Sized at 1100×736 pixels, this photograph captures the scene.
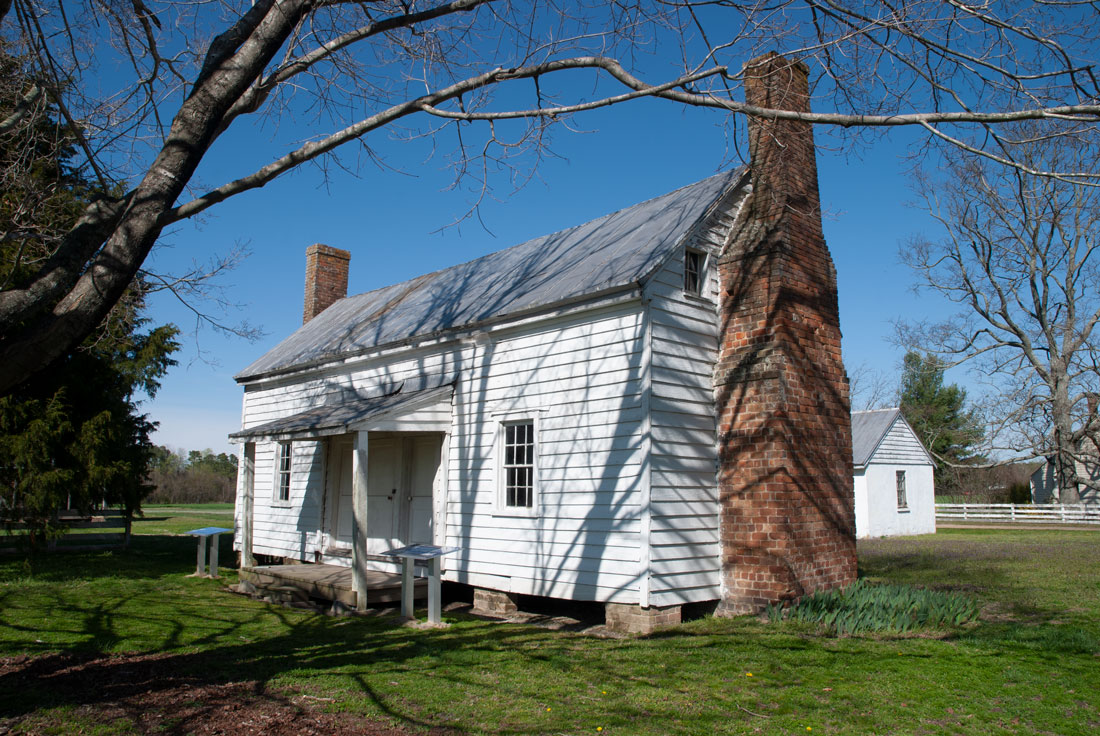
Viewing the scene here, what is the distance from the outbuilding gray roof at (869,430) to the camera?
2738 cm

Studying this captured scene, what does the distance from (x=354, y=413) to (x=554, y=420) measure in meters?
3.50

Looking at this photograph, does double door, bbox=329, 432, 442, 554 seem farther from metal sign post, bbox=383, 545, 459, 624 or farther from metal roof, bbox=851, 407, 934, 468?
metal roof, bbox=851, 407, 934, 468

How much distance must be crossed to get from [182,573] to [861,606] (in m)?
13.0

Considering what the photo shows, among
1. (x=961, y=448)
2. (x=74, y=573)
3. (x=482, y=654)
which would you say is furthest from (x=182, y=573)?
(x=961, y=448)

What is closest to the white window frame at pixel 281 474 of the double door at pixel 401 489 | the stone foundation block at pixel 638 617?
the double door at pixel 401 489

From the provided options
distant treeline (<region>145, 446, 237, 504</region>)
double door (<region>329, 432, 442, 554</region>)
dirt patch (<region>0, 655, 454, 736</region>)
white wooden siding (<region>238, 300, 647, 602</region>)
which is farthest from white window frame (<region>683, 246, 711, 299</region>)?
distant treeline (<region>145, 446, 237, 504</region>)

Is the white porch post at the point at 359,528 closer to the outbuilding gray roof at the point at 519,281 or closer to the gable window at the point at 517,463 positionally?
the gable window at the point at 517,463

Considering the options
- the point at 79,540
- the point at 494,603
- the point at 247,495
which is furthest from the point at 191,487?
the point at 494,603

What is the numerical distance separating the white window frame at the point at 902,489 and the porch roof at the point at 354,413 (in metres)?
22.2

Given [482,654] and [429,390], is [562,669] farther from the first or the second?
[429,390]

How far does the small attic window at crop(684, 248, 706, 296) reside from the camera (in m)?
10.4

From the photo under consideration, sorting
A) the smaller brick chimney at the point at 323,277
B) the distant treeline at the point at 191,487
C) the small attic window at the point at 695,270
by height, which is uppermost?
the smaller brick chimney at the point at 323,277

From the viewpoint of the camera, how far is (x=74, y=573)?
14.3m

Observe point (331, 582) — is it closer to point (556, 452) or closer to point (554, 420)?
point (556, 452)
